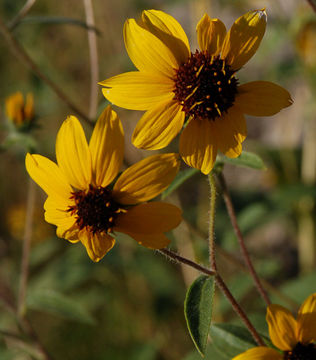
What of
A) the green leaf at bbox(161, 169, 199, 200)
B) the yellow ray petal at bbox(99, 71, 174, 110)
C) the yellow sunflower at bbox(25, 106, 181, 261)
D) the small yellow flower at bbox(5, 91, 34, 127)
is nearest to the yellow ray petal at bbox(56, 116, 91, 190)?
the yellow sunflower at bbox(25, 106, 181, 261)

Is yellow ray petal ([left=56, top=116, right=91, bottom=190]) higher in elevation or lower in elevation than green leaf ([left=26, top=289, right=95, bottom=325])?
higher

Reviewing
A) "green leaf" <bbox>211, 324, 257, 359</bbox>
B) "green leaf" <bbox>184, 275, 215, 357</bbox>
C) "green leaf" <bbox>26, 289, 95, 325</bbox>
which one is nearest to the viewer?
"green leaf" <bbox>184, 275, 215, 357</bbox>

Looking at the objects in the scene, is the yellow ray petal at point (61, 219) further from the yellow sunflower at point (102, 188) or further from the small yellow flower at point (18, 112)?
the small yellow flower at point (18, 112)

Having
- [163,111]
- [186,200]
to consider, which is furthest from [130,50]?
[186,200]

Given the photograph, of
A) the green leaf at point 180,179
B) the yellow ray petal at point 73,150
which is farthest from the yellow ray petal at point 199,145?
the yellow ray petal at point 73,150

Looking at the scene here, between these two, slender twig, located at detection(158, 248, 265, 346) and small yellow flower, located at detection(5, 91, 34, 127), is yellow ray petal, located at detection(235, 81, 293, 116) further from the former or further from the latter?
small yellow flower, located at detection(5, 91, 34, 127)
